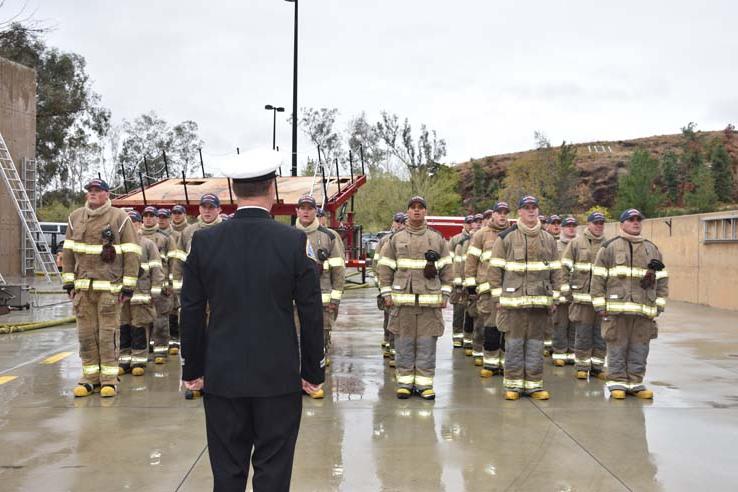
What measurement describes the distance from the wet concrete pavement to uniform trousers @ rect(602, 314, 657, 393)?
0.88 ft

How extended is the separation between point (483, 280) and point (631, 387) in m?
2.17

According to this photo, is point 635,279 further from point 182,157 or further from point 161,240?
point 182,157

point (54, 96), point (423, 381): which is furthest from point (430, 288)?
point (54, 96)

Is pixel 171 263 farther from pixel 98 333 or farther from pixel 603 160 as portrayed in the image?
pixel 603 160

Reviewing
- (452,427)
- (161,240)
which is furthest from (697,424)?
(161,240)

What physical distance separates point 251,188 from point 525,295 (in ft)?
15.0

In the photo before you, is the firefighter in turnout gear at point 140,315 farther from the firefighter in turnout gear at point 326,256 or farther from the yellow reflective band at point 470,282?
the yellow reflective band at point 470,282

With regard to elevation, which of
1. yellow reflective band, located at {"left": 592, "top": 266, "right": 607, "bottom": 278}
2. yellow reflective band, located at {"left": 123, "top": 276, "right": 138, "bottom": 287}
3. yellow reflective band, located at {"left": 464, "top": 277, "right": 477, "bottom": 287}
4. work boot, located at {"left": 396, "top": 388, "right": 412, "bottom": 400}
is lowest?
work boot, located at {"left": 396, "top": 388, "right": 412, "bottom": 400}

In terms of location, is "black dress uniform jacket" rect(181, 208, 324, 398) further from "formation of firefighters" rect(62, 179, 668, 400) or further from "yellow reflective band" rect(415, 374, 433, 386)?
"yellow reflective band" rect(415, 374, 433, 386)

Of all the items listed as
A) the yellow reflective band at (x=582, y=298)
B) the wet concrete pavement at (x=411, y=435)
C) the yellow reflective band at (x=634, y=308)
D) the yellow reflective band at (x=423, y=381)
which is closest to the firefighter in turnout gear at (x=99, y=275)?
the wet concrete pavement at (x=411, y=435)

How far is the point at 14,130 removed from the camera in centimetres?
2264

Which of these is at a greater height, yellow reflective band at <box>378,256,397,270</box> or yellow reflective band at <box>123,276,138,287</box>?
yellow reflective band at <box>378,256,397,270</box>

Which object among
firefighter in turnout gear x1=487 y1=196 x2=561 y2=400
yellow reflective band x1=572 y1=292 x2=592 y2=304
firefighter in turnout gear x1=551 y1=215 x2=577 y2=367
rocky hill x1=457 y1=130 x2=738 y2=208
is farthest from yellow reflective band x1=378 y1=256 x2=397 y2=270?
rocky hill x1=457 y1=130 x2=738 y2=208

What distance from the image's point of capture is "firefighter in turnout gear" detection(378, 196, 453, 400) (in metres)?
7.16
